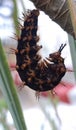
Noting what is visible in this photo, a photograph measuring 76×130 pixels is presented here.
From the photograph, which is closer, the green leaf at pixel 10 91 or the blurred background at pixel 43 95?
the green leaf at pixel 10 91

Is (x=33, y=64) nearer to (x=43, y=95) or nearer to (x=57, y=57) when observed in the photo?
(x=57, y=57)

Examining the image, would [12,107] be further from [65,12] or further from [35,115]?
[35,115]

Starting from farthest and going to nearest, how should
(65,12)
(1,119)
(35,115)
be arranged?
(35,115)
(1,119)
(65,12)

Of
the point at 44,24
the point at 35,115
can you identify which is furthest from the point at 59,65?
the point at 35,115

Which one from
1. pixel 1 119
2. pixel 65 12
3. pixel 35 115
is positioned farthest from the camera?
pixel 35 115

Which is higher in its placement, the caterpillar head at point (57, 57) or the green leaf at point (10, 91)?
the caterpillar head at point (57, 57)

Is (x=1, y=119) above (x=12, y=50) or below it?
below
